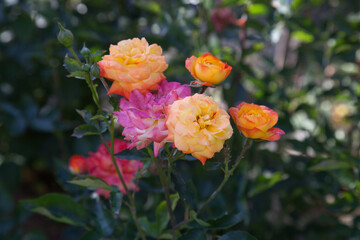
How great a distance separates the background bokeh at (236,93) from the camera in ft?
3.40

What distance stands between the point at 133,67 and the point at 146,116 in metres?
0.07

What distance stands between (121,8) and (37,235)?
3.24ft

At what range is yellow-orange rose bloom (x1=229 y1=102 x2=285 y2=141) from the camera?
0.52 m

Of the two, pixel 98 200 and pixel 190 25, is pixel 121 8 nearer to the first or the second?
pixel 190 25

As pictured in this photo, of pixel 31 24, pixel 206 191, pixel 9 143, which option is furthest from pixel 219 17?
pixel 9 143

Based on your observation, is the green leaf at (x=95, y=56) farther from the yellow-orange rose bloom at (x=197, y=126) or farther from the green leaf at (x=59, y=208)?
the green leaf at (x=59, y=208)

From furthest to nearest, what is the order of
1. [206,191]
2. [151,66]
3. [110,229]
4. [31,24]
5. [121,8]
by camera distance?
1. [121,8]
2. [31,24]
3. [206,191]
4. [110,229]
5. [151,66]

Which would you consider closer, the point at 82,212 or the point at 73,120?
the point at 82,212

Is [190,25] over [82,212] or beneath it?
over

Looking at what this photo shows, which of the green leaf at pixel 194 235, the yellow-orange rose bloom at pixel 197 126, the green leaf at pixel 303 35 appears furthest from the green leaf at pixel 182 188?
the green leaf at pixel 303 35

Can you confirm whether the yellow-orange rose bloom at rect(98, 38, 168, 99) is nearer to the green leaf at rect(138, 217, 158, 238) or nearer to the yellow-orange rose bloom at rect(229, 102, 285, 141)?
the yellow-orange rose bloom at rect(229, 102, 285, 141)

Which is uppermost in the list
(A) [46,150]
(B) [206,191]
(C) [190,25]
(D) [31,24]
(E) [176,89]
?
(E) [176,89]

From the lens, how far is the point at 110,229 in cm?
77

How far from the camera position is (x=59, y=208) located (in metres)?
0.78
